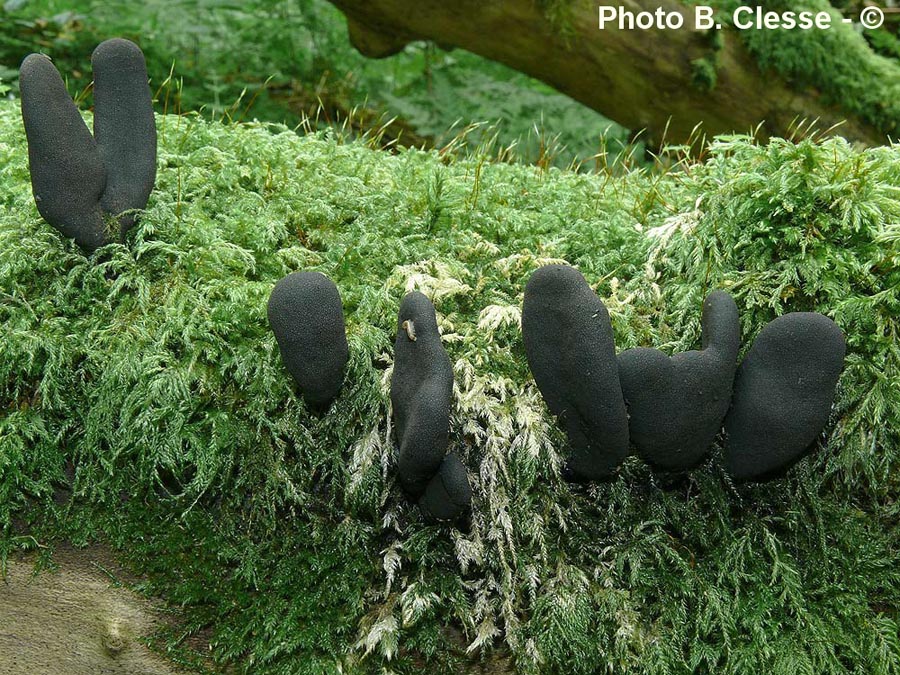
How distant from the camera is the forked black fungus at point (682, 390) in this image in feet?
5.02

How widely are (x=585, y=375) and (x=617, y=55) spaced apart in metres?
2.80

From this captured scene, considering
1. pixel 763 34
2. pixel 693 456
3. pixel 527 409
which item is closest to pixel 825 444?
pixel 693 456

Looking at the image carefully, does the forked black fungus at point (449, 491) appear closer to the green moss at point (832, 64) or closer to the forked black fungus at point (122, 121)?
the forked black fungus at point (122, 121)

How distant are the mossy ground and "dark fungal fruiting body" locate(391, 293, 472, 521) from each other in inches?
4.3

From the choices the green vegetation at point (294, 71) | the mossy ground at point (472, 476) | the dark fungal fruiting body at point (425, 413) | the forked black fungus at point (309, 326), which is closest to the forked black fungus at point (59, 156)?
the mossy ground at point (472, 476)

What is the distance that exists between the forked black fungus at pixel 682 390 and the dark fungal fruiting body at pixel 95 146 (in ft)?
3.95

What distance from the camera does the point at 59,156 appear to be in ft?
5.60

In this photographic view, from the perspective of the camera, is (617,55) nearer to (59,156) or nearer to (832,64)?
(832,64)

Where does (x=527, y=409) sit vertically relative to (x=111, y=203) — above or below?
below

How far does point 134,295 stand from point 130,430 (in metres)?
0.34

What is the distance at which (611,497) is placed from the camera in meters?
1.71

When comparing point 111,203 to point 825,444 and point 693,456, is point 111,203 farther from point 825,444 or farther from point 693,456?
point 825,444

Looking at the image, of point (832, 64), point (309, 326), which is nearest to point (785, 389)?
point (309, 326)

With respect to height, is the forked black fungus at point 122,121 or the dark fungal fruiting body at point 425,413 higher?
the forked black fungus at point 122,121
